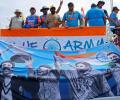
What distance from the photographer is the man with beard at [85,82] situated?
11.1 m

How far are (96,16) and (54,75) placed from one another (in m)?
5.29

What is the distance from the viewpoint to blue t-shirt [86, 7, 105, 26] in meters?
15.9

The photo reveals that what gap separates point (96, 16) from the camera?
15953 millimetres

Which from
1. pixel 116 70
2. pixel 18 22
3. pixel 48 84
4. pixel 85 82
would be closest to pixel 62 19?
pixel 18 22

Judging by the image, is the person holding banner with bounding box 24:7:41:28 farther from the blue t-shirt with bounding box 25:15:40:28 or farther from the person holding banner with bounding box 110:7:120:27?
the person holding banner with bounding box 110:7:120:27

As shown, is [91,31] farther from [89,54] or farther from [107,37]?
→ [89,54]

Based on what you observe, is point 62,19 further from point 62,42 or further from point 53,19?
point 62,42

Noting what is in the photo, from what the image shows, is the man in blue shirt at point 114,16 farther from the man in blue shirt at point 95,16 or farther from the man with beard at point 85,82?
the man with beard at point 85,82

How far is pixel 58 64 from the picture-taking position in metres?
11.5

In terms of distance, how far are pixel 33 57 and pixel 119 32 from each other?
321 cm

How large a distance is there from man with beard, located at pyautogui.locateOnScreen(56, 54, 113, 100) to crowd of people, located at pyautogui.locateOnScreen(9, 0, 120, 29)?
4601mm

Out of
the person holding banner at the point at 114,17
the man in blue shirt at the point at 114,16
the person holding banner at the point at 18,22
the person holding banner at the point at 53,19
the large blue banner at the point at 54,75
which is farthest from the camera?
the man in blue shirt at the point at 114,16

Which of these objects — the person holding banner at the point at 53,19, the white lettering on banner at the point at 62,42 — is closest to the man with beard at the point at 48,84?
the white lettering on banner at the point at 62,42

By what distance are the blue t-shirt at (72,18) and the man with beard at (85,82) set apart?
460cm
